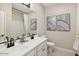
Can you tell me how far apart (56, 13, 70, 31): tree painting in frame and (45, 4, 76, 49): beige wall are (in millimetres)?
58

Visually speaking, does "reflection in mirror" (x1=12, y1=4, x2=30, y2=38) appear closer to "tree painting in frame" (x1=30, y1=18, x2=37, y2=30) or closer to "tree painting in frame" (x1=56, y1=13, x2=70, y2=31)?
"tree painting in frame" (x1=30, y1=18, x2=37, y2=30)

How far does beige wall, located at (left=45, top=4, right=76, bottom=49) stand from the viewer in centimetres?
158

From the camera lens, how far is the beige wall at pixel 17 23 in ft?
5.31

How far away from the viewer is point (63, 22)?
1.64m

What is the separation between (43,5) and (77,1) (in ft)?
2.06

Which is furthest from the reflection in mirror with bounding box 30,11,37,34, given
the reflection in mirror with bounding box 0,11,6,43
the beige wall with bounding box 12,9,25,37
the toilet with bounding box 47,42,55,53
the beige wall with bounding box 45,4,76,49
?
the reflection in mirror with bounding box 0,11,6,43

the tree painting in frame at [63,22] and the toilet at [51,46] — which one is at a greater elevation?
the tree painting in frame at [63,22]

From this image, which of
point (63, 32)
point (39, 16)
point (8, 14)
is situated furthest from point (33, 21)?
point (63, 32)

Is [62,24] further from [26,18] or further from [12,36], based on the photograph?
[12,36]

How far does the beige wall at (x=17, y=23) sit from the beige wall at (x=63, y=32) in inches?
21.6

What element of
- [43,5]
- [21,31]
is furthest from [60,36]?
[21,31]

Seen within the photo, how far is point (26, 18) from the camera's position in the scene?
1.91 meters

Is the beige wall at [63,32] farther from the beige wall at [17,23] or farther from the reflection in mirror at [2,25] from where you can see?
the reflection in mirror at [2,25]

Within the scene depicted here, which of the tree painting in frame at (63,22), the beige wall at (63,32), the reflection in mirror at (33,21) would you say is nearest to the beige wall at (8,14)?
the reflection in mirror at (33,21)
